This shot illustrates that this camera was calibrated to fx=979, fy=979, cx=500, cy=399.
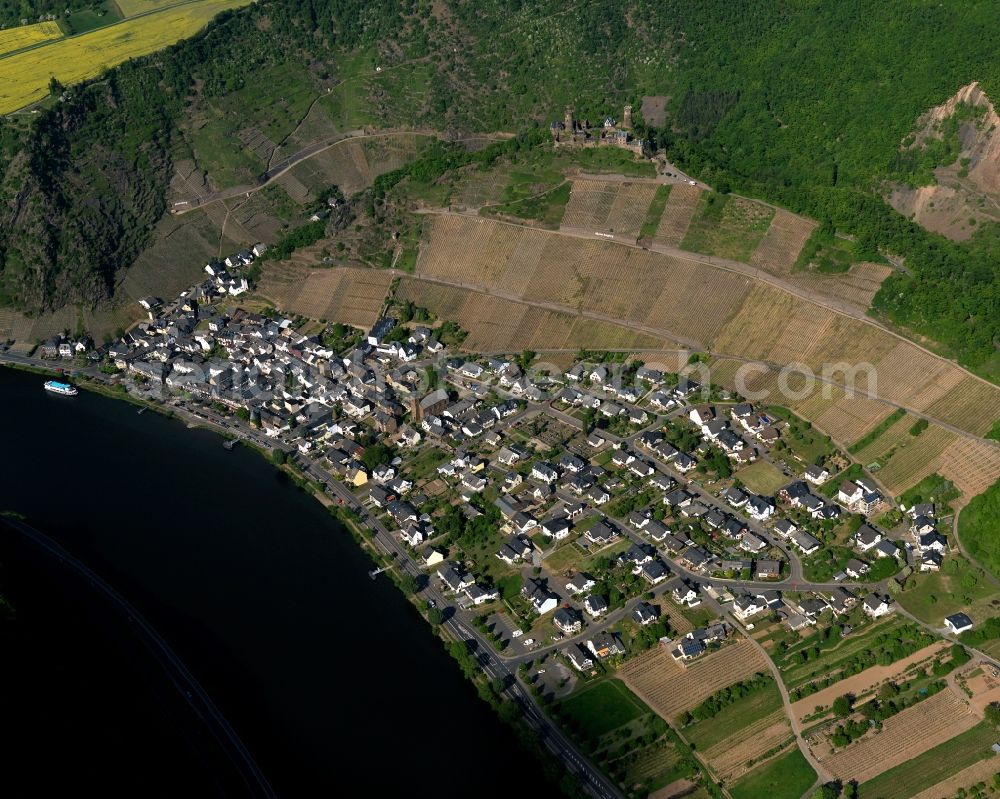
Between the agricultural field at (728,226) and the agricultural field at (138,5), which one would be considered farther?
the agricultural field at (138,5)

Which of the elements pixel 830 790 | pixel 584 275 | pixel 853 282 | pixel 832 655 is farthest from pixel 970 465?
pixel 584 275

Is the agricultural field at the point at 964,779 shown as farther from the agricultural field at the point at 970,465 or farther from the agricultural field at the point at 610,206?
the agricultural field at the point at 610,206

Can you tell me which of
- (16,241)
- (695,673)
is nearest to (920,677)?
(695,673)

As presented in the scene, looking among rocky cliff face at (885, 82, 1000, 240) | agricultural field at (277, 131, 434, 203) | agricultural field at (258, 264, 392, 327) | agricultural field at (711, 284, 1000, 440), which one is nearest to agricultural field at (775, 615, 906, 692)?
agricultural field at (711, 284, 1000, 440)

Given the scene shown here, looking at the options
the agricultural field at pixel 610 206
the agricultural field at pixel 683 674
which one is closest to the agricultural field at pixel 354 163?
the agricultural field at pixel 610 206

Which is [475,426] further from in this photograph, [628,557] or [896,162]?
[896,162]

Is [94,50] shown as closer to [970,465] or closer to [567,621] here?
[567,621]
